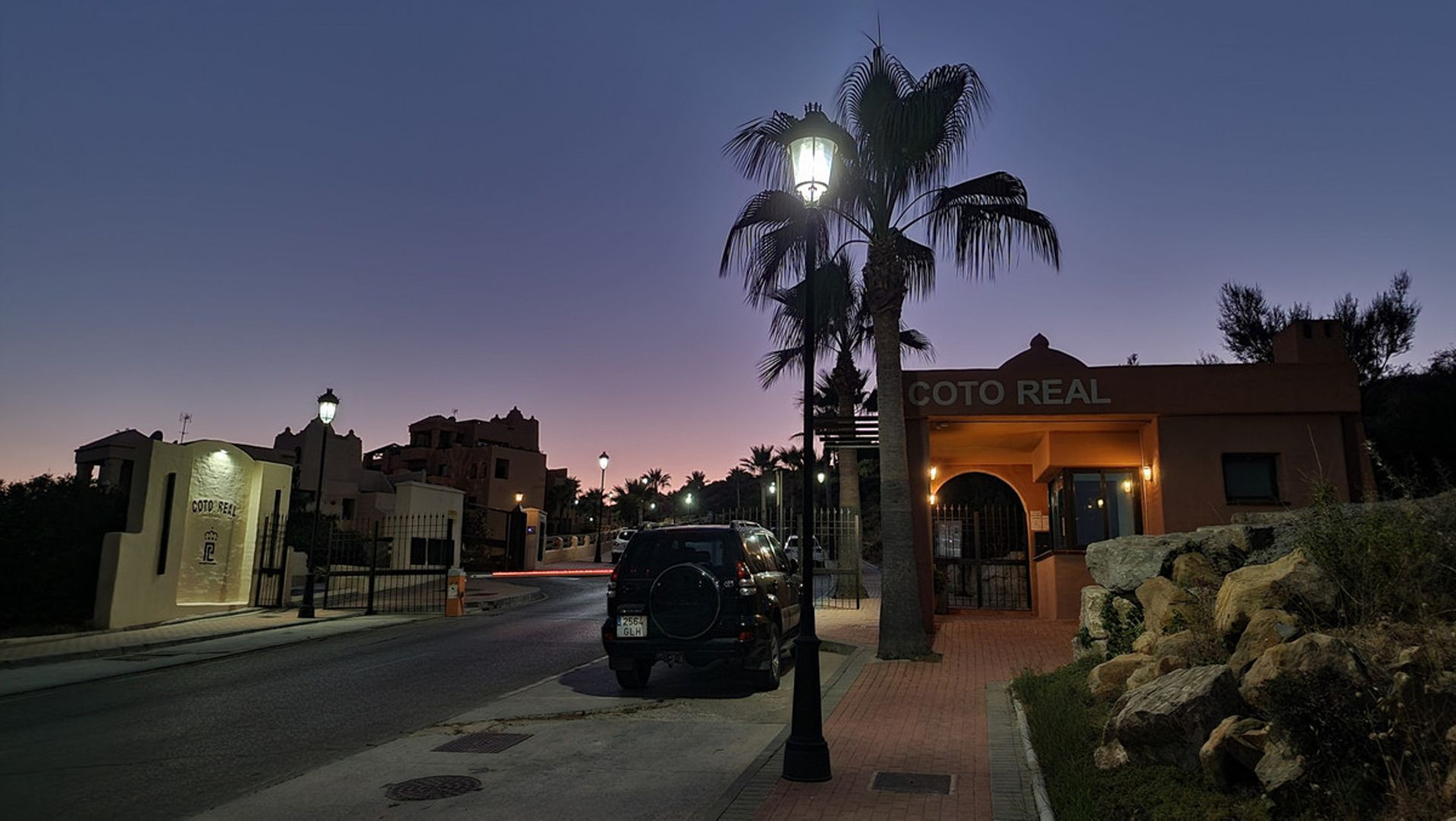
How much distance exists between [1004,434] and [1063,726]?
12.9 metres

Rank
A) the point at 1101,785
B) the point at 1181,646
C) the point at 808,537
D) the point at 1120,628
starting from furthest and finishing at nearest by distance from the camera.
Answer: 1. the point at 1120,628
2. the point at 1181,646
3. the point at 808,537
4. the point at 1101,785

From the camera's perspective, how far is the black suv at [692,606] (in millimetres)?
10141

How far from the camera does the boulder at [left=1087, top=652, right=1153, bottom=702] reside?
321 inches

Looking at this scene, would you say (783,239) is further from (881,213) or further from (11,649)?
(11,649)

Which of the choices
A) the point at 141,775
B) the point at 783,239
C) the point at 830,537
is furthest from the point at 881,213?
the point at 141,775

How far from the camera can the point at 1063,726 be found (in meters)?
7.32

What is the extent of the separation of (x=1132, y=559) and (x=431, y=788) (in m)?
8.40

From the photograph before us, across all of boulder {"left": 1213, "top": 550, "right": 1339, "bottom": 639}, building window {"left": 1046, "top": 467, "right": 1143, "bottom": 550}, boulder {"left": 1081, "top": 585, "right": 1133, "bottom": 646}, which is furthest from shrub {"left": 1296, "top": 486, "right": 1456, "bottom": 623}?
building window {"left": 1046, "top": 467, "right": 1143, "bottom": 550}

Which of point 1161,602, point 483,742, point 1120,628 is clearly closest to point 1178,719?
point 1161,602

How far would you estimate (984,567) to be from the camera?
78.5 ft

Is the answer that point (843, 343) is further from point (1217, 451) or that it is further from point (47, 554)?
point (47, 554)

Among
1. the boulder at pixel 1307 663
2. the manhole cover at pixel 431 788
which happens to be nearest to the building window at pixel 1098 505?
the boulder at pixel 1307 663

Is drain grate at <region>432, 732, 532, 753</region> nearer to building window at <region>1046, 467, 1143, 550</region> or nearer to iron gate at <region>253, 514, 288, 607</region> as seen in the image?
building window at <region>1046, 467, 1143, 550</region>

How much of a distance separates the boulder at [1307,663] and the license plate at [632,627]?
6.36 meters
